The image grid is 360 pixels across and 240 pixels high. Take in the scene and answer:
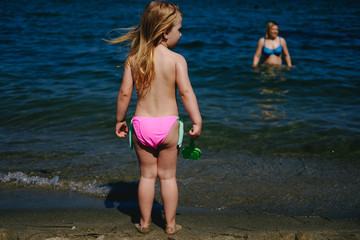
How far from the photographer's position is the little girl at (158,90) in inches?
97.7

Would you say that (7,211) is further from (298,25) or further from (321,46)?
(298,25)

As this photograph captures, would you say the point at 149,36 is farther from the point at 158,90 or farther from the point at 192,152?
the point at 192,152

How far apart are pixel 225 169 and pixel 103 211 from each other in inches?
61.2

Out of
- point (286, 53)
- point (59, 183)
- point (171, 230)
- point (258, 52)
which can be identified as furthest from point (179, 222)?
point (286, 53)

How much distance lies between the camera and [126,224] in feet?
9.58

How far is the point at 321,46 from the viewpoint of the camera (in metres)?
12.4

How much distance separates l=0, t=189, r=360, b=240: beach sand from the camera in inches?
105

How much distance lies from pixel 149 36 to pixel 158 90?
38 cm

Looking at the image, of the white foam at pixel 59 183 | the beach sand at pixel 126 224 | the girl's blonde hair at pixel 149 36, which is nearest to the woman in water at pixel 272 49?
the white foam at pixel 59 183

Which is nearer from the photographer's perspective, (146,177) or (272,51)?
(146,177)

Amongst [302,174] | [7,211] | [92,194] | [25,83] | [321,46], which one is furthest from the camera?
[321,46]

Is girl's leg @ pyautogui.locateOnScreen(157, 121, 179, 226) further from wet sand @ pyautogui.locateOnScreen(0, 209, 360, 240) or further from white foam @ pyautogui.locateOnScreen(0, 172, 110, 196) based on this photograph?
white foam @ pyautogui.locateOnScreen(0, 172, 110, 196)

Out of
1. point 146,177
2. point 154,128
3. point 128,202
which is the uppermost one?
point 154,128

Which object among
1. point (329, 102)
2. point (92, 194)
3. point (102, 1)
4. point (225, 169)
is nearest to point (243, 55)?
point (329, 102)
